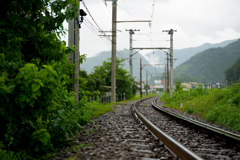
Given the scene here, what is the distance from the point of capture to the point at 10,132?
4.02 m

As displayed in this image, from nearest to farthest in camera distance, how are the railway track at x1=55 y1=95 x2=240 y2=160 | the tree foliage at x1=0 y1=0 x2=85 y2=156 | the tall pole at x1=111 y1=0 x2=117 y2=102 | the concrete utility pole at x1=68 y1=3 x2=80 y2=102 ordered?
the tree foliage at x1=0 y1=0 x2=85 y2=156 → the railway track at x1=55 y1=95 x2=240 y2=160 → the concrete utility pole at x1=68 y1=3 x2=80 y2=102 → the tall pole at x1=111 y1=0 x2=117 y2=102

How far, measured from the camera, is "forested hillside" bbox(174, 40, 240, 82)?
156 m

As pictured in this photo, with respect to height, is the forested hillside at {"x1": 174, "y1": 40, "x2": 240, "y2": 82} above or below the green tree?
above

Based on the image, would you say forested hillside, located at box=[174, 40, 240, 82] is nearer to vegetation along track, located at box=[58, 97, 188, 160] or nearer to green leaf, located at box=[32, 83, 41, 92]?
vegetation along track, located at box=[58, 97, 188, 160]

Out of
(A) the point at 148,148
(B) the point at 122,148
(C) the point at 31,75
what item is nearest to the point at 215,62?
(A) the point at 148,148

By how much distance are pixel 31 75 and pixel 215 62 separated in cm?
18011

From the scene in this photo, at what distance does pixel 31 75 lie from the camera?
3727 mm

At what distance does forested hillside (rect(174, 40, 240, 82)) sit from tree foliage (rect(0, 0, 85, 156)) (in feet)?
496

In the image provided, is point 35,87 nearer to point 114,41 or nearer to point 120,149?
point 120,149

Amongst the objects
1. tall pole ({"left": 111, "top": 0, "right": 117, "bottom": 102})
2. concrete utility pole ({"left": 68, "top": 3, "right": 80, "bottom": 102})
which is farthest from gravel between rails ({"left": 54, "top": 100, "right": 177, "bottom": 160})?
tall pole ({"left": 111, "top": 0, "right": 117, "bottom": 102})

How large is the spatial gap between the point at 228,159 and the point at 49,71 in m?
3.61

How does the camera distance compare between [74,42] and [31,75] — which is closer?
[31,75]

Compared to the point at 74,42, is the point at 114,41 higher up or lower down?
higher up

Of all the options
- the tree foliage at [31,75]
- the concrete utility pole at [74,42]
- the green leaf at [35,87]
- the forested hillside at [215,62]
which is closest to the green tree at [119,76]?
the concrete utility pole at [74,42]
